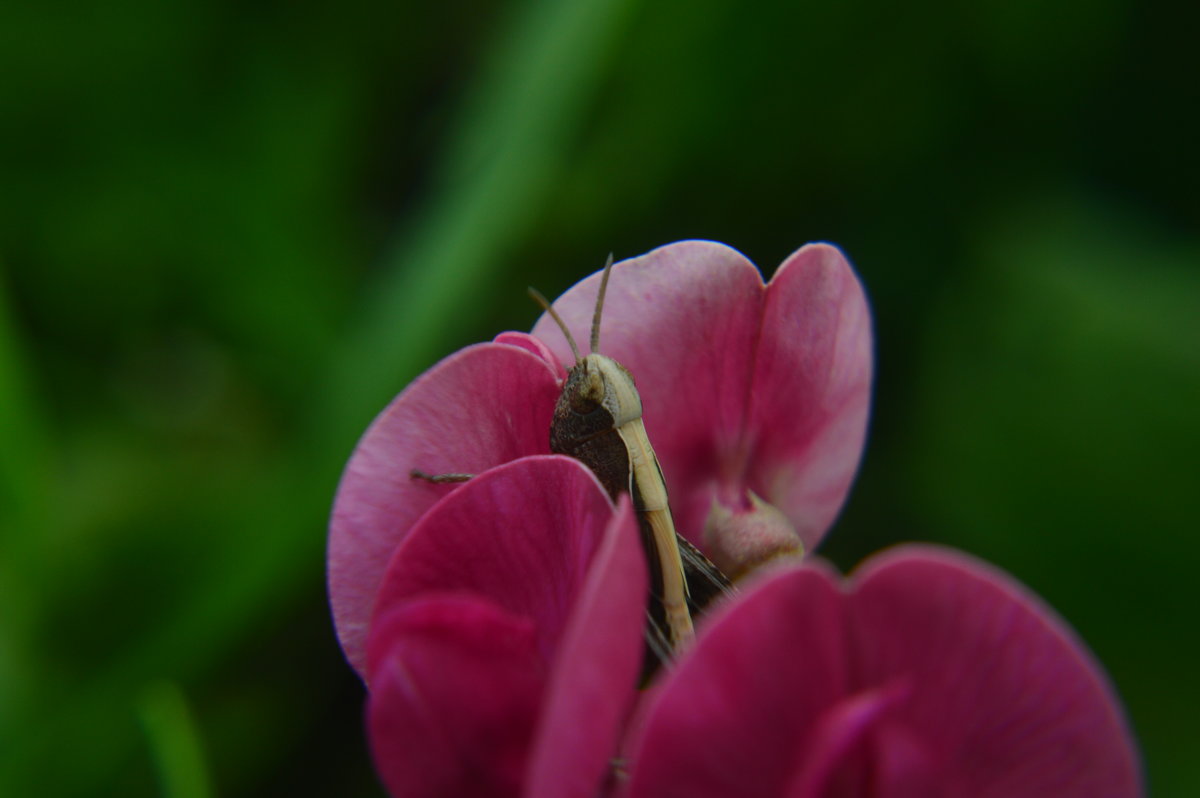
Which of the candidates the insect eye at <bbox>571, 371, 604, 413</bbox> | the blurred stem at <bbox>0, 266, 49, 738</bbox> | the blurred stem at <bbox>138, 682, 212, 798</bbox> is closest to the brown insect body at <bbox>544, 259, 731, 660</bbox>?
the insect eye at <bbox>571, 371, 604, 413</bbox>

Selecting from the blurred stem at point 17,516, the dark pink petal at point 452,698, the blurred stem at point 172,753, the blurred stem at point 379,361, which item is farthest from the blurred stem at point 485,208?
the dark pink petal at point 452,698

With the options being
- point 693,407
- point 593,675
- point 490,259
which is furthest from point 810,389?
point 490,259

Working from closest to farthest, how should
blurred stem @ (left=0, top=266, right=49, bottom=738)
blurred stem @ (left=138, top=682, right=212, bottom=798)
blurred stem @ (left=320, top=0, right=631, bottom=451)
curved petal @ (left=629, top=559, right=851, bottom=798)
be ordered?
1. curved petal @ (left=629, top=559, right=851, bottom=798)
2. blurred stem @ (left=138, top=682, right=212, bottom=798)
3. blurred stem @ (left=0, top=266, right=49, bottom=738)
4. blurred stem @ (left=320, top=0, right=631, bottom=451)

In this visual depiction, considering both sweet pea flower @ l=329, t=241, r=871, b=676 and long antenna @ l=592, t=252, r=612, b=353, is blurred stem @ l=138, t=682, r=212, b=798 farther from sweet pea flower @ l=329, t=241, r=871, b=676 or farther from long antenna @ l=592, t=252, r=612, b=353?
long antenna @ l=592, t=252, r=612, b=353

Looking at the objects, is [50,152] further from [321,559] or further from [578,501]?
[578,501]

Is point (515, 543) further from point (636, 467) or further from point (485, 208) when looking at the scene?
point (485, 208)

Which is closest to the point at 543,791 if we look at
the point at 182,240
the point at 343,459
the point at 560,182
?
the point at 343,459
